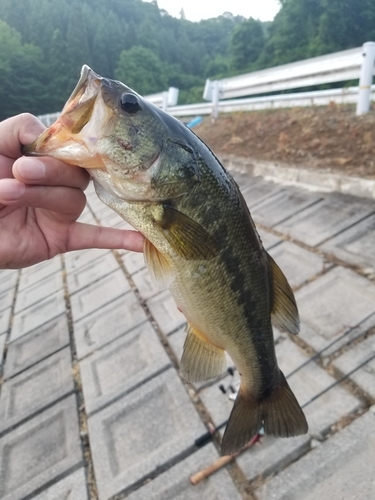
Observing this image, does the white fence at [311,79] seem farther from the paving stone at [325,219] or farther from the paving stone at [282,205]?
the paving stone at [325,219]

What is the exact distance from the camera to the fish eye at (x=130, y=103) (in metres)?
1.62

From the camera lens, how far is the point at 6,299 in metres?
5.92

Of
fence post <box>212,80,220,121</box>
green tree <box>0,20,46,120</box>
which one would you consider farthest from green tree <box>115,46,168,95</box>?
fence post <box>212,80,220,121</box>

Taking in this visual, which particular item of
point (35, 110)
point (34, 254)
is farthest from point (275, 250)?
point (35, 110)

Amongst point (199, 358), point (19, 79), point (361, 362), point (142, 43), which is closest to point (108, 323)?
point (199, 358)

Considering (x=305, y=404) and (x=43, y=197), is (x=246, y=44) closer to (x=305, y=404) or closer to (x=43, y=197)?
(x=305, y=404)

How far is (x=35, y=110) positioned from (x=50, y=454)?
1610 inches

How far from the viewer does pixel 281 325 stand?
75.4 inches

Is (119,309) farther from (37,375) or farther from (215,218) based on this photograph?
(215,218)

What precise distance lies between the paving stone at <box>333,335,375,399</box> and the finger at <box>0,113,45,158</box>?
93.4 inches

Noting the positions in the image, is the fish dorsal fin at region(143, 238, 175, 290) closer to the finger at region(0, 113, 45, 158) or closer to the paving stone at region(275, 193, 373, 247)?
the finger at region(0, 113, 45, 158)

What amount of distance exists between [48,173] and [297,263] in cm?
286

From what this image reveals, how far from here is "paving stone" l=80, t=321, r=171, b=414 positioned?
326 cm

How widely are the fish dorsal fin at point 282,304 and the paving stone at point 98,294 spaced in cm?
300
